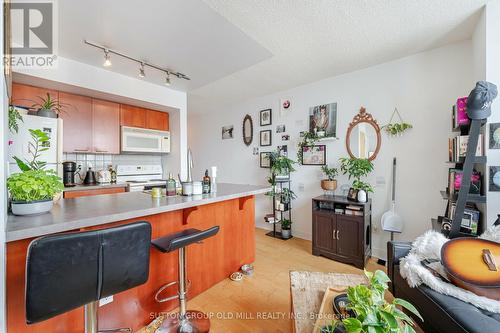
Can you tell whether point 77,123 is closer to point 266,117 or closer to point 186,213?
point 186,213

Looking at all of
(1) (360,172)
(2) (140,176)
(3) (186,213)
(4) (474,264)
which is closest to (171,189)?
(3) (186,213)

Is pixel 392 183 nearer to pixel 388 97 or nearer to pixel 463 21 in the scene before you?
pixel 388 97

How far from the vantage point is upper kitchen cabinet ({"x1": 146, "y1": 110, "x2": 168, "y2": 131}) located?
3646 mm

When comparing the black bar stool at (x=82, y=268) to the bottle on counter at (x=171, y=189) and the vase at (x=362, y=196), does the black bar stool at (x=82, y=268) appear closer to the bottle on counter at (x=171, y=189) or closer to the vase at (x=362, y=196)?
the bottle on counter at (x=171, y=189)

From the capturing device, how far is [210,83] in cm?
331

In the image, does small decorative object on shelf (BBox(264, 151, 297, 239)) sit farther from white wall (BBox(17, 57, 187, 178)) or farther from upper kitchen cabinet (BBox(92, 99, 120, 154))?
upper kitchen cabinet (BBox(92, 99, 120, 154))

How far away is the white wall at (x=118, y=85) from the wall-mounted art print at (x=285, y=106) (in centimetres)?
173

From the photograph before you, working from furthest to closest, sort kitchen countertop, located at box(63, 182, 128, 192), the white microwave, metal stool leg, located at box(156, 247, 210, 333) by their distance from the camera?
the white microwave < kitchen countertop, located at box(63, 182, 128, 192) < metal stool leg, located at box(156, 247, 210, 333)

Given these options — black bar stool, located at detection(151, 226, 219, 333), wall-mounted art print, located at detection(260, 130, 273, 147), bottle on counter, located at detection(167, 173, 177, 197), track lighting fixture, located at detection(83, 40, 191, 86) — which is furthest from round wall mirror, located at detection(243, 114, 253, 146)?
black bar stool, located at detection(151, 226, 219, 333)

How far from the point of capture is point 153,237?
1584 mm

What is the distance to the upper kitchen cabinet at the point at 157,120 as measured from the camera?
12.0ft

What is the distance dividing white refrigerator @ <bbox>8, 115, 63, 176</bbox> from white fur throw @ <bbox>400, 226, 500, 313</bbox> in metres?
3.40

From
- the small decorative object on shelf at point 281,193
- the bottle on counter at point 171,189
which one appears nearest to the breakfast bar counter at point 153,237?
the bottle on counter at point 171,189

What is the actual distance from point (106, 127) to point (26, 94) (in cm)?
87
